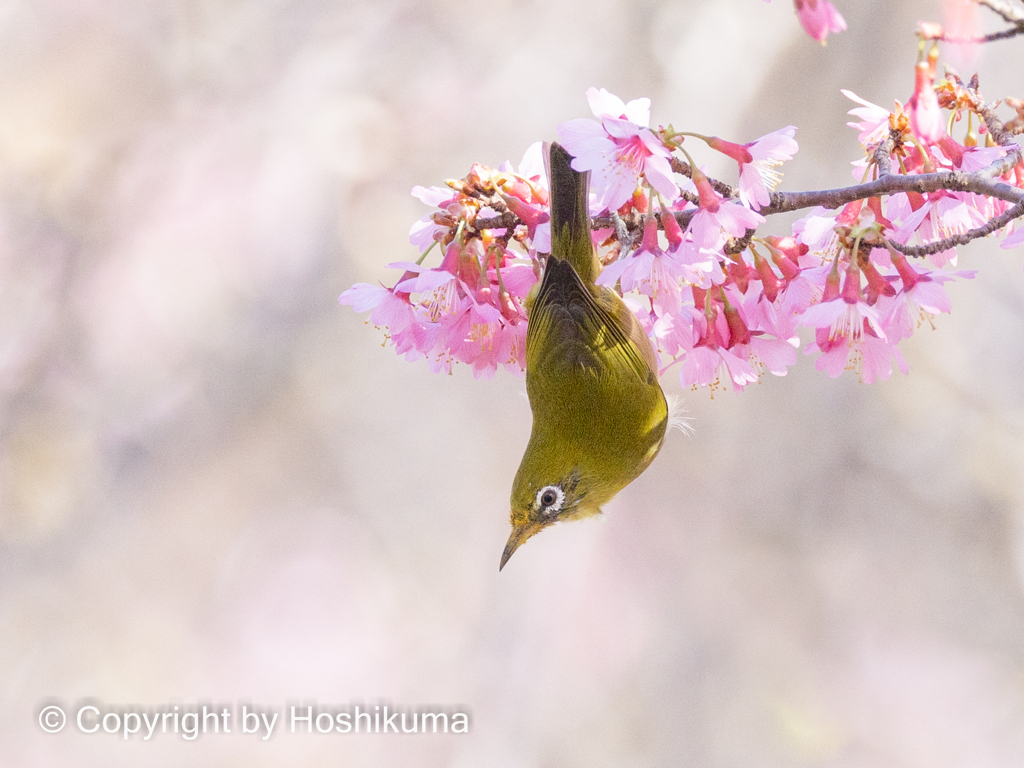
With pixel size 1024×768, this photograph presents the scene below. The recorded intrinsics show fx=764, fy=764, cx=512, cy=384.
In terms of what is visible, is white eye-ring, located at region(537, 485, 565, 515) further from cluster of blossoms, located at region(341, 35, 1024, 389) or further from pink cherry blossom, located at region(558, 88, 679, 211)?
pink cherry blossom, located at region(558, 88, 679, 211)

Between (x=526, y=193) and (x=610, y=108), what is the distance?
13cm

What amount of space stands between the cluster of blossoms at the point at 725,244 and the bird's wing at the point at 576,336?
0.02 meters

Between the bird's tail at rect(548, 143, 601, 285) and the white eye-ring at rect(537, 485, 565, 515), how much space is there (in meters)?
0.22

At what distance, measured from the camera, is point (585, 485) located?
2.66ft

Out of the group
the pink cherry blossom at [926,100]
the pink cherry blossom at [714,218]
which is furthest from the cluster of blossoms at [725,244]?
the pink cherry blossom at [926,100]

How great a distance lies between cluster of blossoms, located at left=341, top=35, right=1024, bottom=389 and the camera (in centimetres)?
58

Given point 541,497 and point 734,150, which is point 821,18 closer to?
point 734,150

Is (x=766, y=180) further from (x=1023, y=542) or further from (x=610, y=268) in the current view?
(x=1023, y=542)

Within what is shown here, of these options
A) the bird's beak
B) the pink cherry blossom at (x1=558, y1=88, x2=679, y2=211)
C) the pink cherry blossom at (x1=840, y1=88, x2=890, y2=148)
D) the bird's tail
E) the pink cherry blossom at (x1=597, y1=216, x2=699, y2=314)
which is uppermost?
the pink cherry blossom at (x1=840, y1=88, x2=890, y2=148)

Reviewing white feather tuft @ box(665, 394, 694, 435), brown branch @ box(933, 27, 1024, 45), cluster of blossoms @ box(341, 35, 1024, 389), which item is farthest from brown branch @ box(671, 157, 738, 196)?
white feather tuft @ box(665, 394, 694, 435)

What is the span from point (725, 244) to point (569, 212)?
0.46 feet

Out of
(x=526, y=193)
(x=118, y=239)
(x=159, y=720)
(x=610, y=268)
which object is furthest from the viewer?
(x=118, y=239)

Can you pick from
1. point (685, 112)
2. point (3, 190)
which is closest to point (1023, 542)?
point (685, 112)

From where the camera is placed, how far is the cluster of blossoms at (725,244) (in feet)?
1.90
